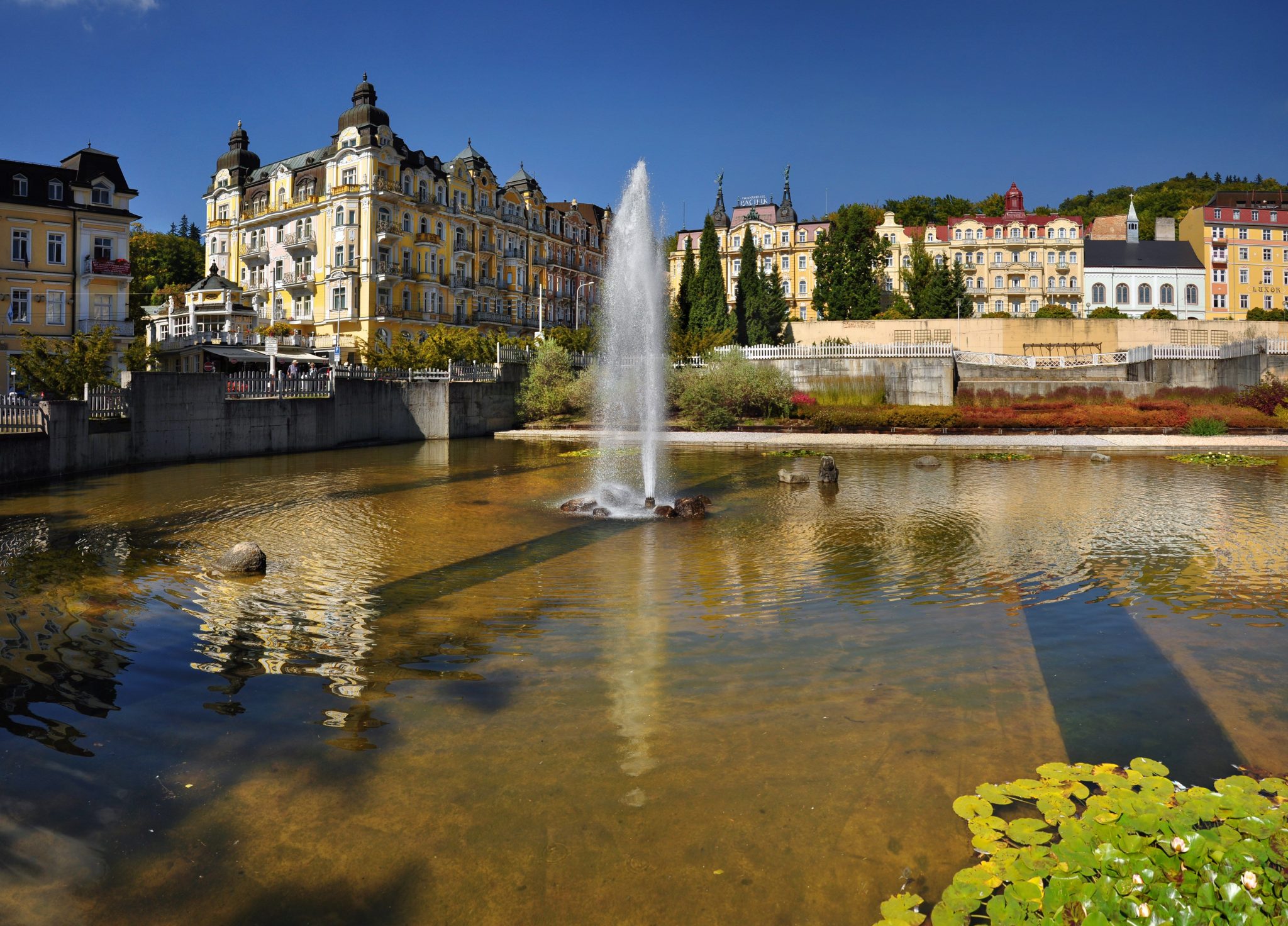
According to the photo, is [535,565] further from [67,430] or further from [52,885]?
[67,430]

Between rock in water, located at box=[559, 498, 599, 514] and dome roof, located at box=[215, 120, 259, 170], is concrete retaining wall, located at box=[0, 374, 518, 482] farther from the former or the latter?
dome roof, located at box=[215, 120, 259, 170]

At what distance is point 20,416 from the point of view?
2153 centimetres

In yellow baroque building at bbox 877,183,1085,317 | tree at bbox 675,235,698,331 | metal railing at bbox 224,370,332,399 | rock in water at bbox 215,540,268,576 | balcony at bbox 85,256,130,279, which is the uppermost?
yellow baroque building at bbox 877,183,1085,317

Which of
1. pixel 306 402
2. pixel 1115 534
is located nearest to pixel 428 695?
pixel 1115 534

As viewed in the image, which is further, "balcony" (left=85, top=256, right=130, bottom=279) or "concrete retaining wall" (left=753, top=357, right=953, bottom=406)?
"balcony" (left=85, top=256, right=130, bottom=279)

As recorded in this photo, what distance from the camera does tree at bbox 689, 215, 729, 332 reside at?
65250 mm

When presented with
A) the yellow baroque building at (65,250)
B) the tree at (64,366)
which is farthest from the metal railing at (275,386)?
the yellow baroque building at (65,250)

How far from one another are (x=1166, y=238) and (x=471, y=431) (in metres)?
93.9

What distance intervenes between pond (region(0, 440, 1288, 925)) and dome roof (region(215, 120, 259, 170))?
64.6 meters

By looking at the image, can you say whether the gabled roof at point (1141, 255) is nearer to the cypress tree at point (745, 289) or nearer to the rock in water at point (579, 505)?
the cypress tree at point (745, 289)

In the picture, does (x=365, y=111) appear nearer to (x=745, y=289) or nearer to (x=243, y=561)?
(x=745, y=289)

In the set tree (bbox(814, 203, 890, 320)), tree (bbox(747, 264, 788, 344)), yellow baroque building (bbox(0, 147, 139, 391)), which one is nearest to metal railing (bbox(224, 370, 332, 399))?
yellow baroque building (bbox(0, 147, 139, 391))

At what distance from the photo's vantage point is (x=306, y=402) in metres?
33.3

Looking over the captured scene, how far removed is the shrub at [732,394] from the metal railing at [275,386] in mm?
16969
